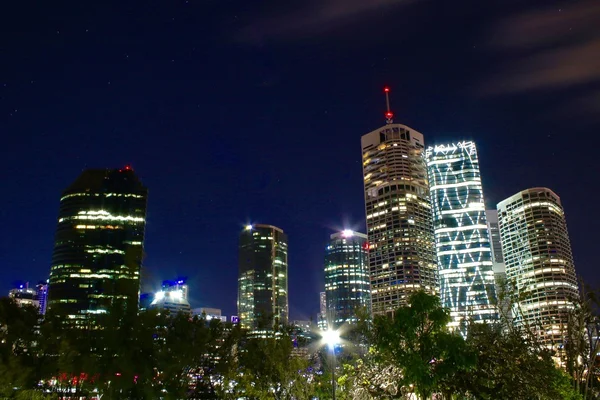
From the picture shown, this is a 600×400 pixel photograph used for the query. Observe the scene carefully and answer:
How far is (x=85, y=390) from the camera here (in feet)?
100

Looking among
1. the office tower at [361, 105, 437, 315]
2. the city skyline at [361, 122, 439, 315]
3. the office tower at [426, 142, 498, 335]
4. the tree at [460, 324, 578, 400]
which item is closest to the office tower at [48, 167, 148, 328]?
the office tower at [361, 105, 437, 315]

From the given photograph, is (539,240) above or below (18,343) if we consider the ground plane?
above

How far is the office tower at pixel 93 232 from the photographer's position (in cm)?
11044

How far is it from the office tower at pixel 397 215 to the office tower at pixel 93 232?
3053 inches

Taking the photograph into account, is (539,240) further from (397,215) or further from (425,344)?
(425,344)

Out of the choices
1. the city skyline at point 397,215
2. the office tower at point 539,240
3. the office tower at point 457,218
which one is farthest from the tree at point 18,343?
the office tower at point 457,218

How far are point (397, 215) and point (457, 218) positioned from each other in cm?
2129

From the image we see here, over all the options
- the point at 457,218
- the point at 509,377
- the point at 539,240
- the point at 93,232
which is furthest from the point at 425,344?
the point at 457,218

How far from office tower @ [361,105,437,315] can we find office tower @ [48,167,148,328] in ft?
254

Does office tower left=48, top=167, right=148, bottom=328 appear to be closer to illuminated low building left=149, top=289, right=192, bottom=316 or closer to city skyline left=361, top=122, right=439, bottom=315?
illuminated low building left=149, top=289, right=192, bottom=316

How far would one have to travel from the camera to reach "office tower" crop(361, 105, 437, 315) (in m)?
172

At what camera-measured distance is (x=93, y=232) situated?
A: 12362 centimetres

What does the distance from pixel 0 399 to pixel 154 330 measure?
8383mm

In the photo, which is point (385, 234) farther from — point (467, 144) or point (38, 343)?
point (38, 343)
